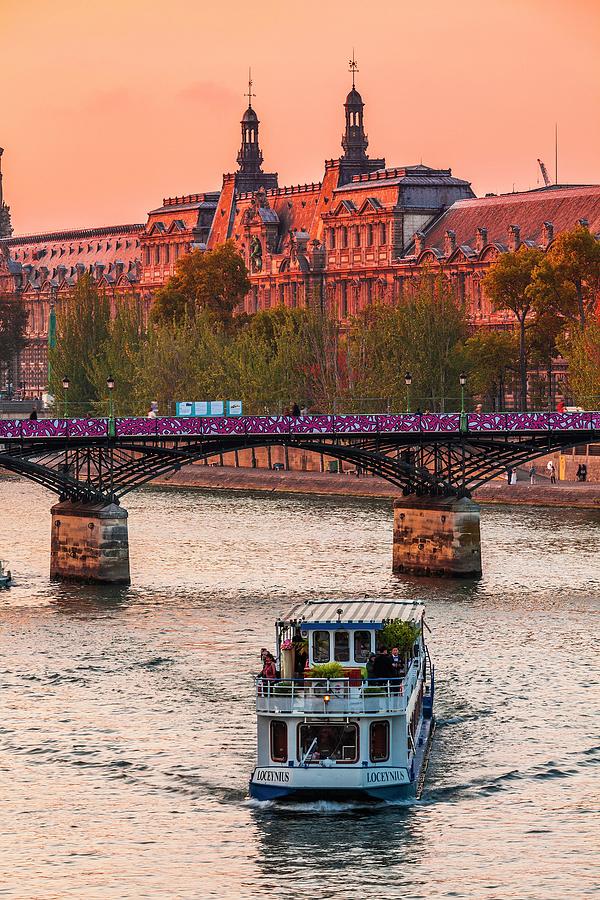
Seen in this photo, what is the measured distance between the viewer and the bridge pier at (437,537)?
342 feet

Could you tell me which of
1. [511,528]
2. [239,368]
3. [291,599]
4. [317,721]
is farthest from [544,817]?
[239,368]

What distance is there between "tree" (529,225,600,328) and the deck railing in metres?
117

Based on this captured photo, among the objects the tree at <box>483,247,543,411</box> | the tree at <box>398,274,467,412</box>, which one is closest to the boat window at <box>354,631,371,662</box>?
the tree at <box>398,274,467,412</box>

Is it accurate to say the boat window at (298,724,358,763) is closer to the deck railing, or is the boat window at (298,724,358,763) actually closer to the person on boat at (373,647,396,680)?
the deck railing

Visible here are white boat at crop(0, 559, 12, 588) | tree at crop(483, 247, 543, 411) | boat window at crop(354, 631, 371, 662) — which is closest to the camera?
boat window at crop(354, 631, 371, 662)

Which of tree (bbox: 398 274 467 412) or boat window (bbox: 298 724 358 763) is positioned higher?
tree (bbox: 398 274 467 412)

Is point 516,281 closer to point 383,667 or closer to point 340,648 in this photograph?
point 340,648

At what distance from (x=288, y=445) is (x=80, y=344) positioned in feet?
312

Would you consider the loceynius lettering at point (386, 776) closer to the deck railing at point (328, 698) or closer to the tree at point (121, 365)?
the deck railing at point (328, 698)

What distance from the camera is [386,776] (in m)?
59.5

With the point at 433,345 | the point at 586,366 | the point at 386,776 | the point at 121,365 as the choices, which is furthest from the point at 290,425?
the point at 121,365

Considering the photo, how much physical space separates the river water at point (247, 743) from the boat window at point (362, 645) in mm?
4026

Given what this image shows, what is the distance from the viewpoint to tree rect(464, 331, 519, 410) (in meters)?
177

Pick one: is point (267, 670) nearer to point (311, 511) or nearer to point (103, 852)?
point (103, 852)
